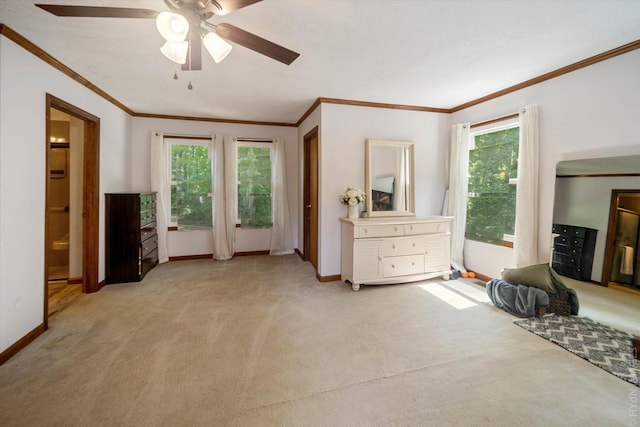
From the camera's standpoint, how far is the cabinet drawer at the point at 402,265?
3.63 m

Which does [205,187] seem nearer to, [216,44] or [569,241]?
[216,44]

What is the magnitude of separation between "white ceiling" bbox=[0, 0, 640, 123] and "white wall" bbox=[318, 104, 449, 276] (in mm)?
335

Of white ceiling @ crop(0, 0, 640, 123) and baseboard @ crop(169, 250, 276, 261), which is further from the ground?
white ceiling @ crop(0, 0, 640, 123)

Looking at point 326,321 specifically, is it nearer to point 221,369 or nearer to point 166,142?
point 221,369

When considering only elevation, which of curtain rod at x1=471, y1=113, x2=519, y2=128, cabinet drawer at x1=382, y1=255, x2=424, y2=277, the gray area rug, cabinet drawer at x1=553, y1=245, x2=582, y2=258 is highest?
curtain rod at x1=471, y1=113, x2=519, y2=128

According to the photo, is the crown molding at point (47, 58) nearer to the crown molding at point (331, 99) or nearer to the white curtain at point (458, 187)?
the crown molding at point (331, 99)

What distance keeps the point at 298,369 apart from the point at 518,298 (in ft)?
7.64

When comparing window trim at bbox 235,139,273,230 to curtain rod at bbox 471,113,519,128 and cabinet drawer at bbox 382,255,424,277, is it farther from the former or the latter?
curtain rod at bbox 471,113,519,128

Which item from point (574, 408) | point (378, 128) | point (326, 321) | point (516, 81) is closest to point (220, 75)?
point (378, 128)

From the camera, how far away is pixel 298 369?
204 cm

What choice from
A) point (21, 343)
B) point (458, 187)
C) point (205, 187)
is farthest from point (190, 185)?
point (458, 187)

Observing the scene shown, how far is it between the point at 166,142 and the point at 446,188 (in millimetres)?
4669

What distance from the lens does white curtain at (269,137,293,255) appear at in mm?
5199

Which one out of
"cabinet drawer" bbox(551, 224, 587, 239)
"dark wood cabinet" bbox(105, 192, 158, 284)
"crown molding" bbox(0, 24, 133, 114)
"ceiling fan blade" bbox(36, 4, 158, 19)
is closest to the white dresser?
"cabinet drawer" bbox(551, 224, 587, 239)
